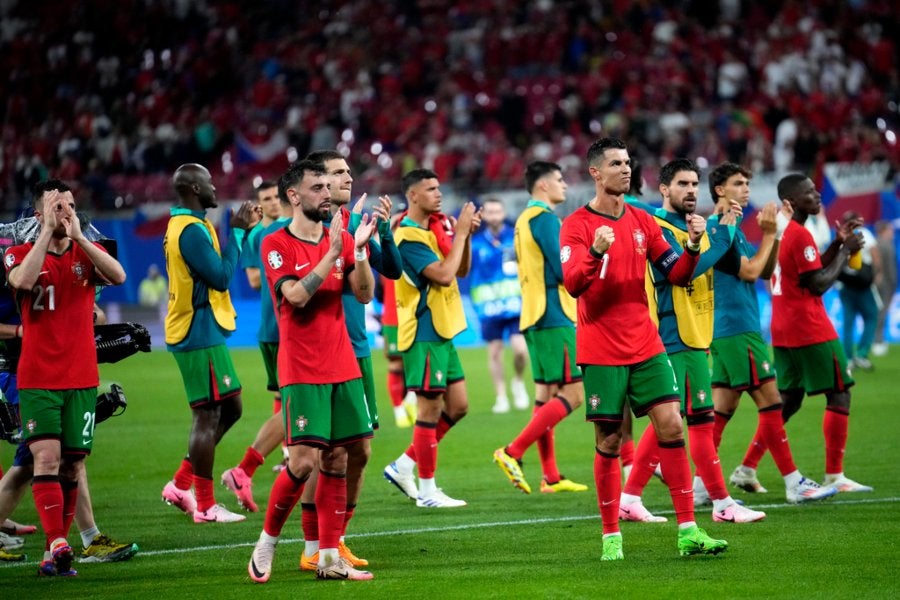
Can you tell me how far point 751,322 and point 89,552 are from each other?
4.87 metres

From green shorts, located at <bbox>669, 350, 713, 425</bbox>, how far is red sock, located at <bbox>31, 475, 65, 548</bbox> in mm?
3841

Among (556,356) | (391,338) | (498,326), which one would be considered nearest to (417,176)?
(556,356)

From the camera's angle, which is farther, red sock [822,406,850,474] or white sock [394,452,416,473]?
white sock [394,452,416,473]

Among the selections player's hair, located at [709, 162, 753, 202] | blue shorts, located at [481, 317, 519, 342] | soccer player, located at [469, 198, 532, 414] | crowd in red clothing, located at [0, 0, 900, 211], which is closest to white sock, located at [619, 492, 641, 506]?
player's hair, located at [709, 162, 753, 202]

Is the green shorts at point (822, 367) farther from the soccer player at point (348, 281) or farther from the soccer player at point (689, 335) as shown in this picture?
the soccer player at point (348, 281)

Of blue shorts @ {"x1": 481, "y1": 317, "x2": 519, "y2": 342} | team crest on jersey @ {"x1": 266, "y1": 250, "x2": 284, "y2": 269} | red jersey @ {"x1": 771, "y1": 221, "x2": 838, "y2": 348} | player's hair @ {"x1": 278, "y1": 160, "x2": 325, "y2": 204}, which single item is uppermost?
player's hair @ {"x1": 278, "y1": 160, "x2": 325, "y2": 204}

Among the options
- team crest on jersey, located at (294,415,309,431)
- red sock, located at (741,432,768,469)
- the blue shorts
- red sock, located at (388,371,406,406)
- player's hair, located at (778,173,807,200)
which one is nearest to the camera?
team crest on jersey, located at (294,415,309,431)

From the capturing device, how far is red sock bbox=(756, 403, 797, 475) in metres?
9.49

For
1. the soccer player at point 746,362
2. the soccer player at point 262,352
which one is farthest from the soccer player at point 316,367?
the soccer player at point 746,362

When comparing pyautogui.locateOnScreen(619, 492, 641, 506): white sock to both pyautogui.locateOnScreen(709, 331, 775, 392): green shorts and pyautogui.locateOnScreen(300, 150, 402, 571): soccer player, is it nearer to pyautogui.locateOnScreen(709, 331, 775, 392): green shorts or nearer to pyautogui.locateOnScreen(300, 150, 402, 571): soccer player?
pyautogui.locateOnScreen(709, 331, 775, 392): green shorts

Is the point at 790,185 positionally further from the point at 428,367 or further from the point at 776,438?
the point at 428,367

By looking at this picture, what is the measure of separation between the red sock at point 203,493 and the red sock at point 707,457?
3432mm

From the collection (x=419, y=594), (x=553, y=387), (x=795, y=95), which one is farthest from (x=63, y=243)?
(x=795, y=95)

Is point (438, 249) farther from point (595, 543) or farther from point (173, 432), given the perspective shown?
point (173, 432)
